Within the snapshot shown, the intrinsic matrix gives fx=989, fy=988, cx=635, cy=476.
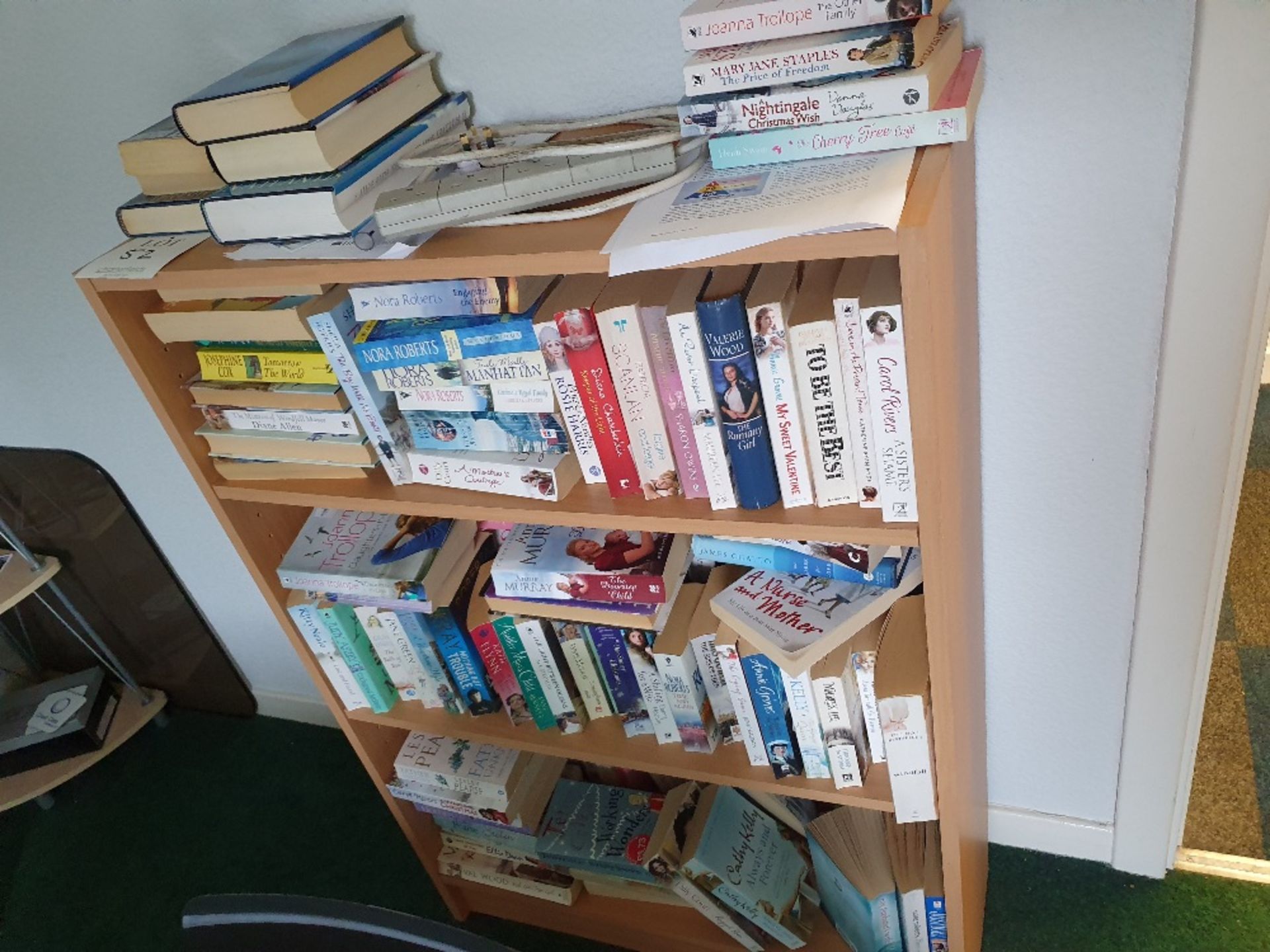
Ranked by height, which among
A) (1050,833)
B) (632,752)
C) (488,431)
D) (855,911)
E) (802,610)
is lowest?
(1050,833)

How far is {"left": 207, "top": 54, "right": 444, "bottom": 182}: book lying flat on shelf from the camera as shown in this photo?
964 mm

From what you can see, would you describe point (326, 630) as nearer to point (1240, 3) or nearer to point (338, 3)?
point (338, 3)

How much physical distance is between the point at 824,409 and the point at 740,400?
8cm

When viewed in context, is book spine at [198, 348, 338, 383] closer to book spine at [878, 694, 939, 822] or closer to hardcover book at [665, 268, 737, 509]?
hardcover book at [665, 268, 737, 509]

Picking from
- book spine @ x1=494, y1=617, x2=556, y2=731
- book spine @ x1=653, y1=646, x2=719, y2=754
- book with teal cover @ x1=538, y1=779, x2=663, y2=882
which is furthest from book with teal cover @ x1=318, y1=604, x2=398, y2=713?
book spine @ x1=653, y1=646, x2=719, y2=754

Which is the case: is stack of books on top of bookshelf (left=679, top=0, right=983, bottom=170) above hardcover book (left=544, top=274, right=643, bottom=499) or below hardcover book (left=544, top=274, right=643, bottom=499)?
above

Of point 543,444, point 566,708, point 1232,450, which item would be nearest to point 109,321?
point 543,444

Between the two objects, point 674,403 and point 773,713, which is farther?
point 773,713

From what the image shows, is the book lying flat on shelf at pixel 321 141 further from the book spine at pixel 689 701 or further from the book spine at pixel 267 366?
the book spine at pixel 689 701

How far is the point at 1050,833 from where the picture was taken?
1596 mm

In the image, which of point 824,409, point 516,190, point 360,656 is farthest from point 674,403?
point 360,656

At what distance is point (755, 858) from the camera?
1.47 meters

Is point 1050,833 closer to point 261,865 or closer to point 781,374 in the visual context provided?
point 781,374

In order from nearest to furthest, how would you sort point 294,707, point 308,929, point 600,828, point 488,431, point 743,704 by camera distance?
point 308,929 → point 488,431 → point 743,704 → point 600,828 → point 294,707
